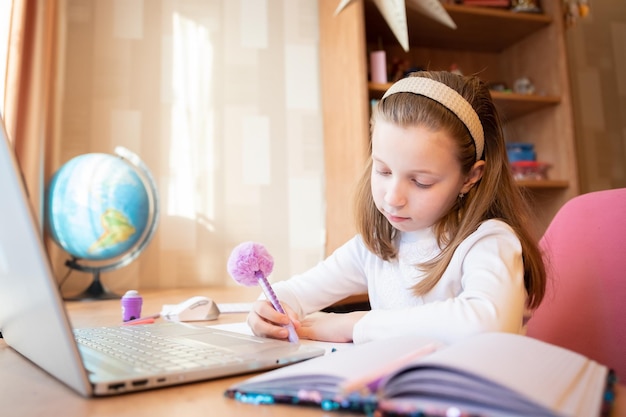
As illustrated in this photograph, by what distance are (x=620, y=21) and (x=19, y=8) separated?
8.37ft

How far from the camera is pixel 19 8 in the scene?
52.9 inches

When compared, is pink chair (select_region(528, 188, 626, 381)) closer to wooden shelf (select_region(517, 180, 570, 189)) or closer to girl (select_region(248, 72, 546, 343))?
girl (select_region(248, 72, 546, 343))

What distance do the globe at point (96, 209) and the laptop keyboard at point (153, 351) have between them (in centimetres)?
78

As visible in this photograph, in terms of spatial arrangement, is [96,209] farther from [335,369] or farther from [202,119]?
[335,369]

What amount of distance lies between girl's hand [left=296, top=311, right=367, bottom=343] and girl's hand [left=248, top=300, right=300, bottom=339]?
0.03 meters

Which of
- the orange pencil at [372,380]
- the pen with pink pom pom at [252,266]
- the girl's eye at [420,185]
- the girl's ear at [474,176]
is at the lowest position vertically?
the orange pencil at [372,380]

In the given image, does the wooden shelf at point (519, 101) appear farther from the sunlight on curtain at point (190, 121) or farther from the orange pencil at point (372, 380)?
the orange pencil at point (372, 380)

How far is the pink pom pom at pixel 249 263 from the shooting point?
75 centimetres

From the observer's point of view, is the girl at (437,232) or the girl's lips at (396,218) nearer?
the girl at (437,232)

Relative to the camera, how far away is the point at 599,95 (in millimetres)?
2414

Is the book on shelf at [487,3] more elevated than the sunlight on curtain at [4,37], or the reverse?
the book on shelf at [487,3]

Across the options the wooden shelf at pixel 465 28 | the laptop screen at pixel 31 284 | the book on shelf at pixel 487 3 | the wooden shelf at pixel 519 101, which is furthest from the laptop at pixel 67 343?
the book on shelf at pixel 487 3

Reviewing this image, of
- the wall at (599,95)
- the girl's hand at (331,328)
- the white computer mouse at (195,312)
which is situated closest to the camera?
the girl's hand at (331,328)

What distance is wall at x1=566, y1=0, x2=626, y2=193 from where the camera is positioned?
7.80 feet
